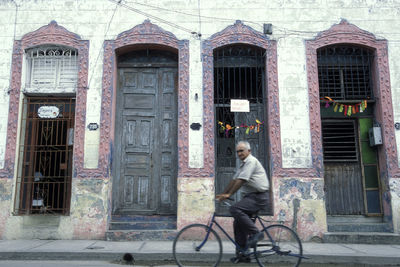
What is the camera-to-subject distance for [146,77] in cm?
880

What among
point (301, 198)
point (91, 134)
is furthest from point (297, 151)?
point (91, 134)

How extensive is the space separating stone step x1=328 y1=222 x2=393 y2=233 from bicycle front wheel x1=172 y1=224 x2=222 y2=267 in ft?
12.8

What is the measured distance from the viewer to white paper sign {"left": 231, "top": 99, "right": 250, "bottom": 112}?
8273mm

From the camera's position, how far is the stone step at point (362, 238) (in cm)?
740

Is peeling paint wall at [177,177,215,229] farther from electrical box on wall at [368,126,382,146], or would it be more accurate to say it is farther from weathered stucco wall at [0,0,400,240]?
electrical box on wall at [368,126,382,146]

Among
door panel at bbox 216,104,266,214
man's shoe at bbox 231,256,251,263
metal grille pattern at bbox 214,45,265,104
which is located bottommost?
man's shoe at bbox 231,256,251,263

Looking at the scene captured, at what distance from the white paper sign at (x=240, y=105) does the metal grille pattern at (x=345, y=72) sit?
1.92 meters

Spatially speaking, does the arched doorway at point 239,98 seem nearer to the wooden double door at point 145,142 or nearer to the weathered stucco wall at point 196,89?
the weathered stucco wall at point 196,89

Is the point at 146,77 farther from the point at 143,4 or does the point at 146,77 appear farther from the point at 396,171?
the point at 396,171

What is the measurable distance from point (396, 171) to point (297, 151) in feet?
7.39

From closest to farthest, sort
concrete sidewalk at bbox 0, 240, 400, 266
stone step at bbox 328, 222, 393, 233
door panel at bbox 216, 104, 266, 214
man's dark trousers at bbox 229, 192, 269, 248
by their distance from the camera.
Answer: man's dark trousers at bbox 229, 192, 269, 248
concrete sidewalk at bbox 0, 240, 400, 266
stone step at bbox 328, 222, 393, 233
door panel at bbox 216, 104, 266, 214

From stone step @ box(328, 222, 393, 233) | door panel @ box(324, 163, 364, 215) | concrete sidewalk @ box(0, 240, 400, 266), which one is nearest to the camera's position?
concrete sidewalk @ box(0, 240, 400, 266)

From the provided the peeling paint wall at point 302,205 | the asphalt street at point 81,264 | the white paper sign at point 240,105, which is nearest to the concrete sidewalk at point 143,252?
the asphalt street at point 81,264

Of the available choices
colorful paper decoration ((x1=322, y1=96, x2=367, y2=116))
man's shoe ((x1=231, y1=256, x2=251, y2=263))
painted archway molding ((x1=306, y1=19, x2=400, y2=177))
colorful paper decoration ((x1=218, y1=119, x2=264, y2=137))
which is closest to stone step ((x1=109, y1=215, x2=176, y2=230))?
colorful paper decoration ((x1=218, y1=119, x2=264, y2=137))
